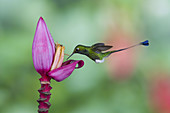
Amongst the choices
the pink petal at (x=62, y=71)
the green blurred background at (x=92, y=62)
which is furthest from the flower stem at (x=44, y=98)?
the green blurred background at (x=92, y=62)

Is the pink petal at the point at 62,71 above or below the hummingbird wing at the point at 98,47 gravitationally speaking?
below

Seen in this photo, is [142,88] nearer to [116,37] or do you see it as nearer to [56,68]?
[116,37]

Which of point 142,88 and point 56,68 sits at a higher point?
point 142,88

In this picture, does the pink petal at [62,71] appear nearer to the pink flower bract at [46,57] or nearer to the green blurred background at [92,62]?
the pink flower bract at [46,57]

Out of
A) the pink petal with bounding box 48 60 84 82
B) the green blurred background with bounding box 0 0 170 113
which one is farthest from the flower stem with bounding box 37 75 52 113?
the green blurred background with bounding box 0 0 170 113

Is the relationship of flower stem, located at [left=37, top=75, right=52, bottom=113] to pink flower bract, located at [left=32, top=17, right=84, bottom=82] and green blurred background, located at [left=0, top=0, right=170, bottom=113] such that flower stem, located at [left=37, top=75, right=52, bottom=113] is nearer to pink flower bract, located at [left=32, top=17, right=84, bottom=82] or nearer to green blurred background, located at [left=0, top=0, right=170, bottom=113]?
pink flower bract, located at [left=32, top=17, right=84, bottom=82]

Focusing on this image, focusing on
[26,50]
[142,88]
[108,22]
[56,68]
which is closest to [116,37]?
[108,22]

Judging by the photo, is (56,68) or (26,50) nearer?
(56,68)
